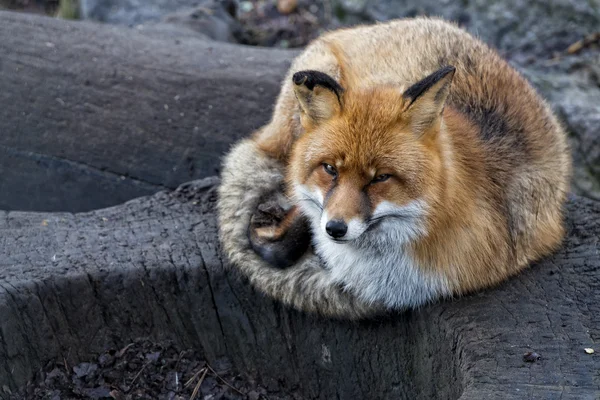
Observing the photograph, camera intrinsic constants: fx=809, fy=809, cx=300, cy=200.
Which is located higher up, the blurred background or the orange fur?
the orange fur

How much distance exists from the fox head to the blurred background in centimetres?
211

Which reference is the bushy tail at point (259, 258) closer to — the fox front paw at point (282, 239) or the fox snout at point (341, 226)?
the fox front paw at point (282, 239)

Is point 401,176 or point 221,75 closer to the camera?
point 401,176

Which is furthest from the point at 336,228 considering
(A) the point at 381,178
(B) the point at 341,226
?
(A) the point at 381,178

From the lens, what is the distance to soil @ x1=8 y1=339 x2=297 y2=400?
3592 mm

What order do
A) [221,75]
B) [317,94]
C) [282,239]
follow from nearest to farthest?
[317,94] < [282,239] < [221,75]

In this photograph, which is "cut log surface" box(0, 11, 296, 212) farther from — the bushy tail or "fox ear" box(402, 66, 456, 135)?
"fox ear" box(402, 66, 456, 135)

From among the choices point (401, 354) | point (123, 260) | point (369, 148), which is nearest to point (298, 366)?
point (401, 354)

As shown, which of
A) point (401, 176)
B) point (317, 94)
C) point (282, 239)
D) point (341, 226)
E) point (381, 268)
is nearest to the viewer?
point (341, 226)

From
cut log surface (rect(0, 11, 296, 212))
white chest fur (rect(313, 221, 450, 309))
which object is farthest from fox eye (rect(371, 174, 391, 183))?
cut log surface (rect(0, 11, 296, 212))

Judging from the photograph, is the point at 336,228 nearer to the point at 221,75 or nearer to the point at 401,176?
the point at 401,176

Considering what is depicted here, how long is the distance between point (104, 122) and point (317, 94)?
2464 millimetres

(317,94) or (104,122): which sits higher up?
(317,94)

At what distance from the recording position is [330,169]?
3141mm
